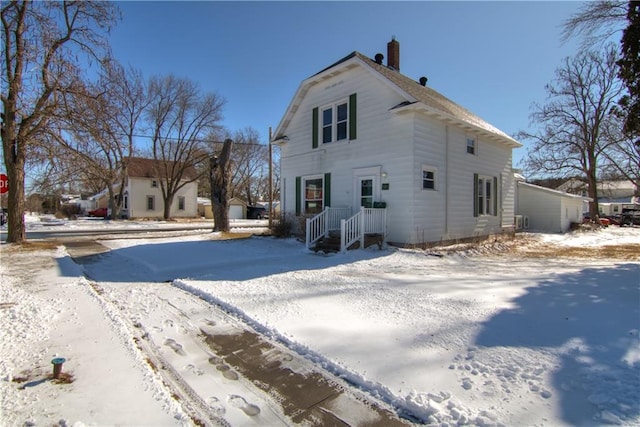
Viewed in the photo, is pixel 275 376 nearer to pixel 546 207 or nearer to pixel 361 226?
pixel 361 226

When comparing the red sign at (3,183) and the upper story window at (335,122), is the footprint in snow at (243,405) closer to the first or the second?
the upper story window at (335,122)

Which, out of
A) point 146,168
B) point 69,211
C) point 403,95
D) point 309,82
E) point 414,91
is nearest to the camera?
point 403,95

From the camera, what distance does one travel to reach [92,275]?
756 cm

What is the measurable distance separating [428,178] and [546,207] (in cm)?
1354

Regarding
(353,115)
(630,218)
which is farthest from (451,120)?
(630,218)

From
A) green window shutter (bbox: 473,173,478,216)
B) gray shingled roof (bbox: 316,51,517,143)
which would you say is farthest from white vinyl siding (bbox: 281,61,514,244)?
gray shingled roof (bbox: 316,51,517,143)

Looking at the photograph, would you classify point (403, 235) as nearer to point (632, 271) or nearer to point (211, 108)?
point (632, 271)

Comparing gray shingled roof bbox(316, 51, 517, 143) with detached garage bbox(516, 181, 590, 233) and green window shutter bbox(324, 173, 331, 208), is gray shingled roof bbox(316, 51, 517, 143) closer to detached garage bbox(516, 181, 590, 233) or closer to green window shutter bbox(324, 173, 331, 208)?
green window shutter bbox(324, 173, 331, 208)

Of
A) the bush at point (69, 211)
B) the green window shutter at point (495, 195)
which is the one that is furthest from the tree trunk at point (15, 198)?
the bush at point (69, 211)

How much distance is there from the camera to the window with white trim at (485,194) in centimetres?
1434

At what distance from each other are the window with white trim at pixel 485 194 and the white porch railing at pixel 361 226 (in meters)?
5.38

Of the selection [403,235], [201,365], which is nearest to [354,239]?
[403,235]

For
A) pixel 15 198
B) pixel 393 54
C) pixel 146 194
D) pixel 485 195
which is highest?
pixel 393 54

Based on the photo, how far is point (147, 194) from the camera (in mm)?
36875
